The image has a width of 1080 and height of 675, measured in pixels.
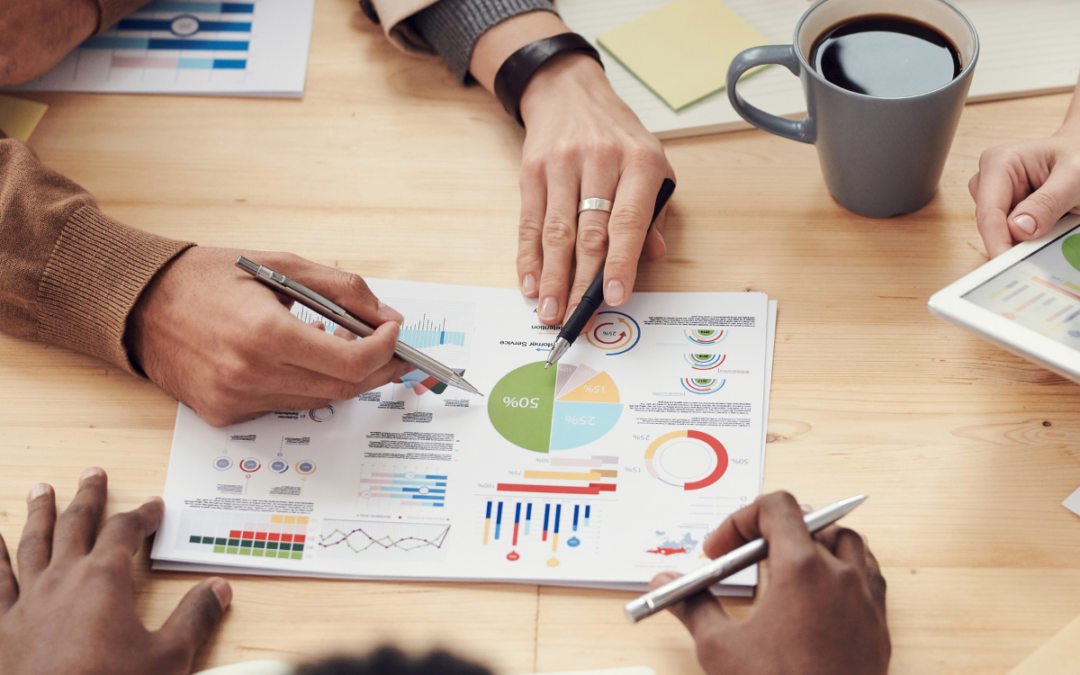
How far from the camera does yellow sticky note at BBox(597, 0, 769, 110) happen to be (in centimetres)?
92

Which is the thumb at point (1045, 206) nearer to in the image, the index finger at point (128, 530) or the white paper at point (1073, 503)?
the white paper at point (1073, 503)

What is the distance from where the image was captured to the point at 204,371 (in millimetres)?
714

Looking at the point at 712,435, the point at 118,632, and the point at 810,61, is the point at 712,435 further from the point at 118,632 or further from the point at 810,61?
the point at 118,632

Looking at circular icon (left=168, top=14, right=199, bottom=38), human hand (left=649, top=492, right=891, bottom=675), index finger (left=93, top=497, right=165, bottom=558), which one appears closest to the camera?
human hand (left=649, top=492, right=891, bottom=675)

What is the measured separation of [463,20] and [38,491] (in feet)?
2.16

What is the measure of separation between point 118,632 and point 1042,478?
0.74m

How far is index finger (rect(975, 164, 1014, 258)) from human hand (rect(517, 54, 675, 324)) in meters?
0.29

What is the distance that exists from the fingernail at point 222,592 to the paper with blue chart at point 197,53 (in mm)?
590

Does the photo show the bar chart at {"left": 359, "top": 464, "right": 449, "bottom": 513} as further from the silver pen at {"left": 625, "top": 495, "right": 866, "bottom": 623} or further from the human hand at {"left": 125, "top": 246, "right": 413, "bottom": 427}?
the silver pen at {"left": 625, "top": 495, "right": 866, "bottom": 623}

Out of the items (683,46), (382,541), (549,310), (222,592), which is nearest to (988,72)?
(683,46)

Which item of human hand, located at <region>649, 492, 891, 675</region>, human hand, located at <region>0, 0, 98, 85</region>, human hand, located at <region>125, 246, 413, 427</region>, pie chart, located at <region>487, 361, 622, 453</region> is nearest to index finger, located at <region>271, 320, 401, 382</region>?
human hand, located at <region>125, 246, 413, 427</region>

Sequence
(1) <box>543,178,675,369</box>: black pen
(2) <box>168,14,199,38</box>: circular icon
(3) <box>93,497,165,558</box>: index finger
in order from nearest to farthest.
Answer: (3) <box>93,497,165,558</box>: index finger
(1) <box>543,178,675,369</box>: black pen
(2) <box>168,14,199,38</box>: circular icon

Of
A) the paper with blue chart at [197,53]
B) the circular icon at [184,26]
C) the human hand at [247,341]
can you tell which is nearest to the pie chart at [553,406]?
the human hand at [247,341]

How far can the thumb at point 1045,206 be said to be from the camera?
0.68 m
